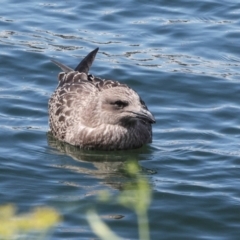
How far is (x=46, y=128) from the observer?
30.3ft

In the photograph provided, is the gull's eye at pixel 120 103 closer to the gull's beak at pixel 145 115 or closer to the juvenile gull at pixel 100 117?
the juvenile gull at pixel 100 117

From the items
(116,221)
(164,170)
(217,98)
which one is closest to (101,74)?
(217,98)

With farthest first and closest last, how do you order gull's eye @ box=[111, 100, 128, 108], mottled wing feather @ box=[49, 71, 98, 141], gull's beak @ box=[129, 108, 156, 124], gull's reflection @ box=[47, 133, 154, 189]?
mottled wing feather @ box=[49, 71, 98, 141] → gull's eye @ box=[111, 100, 128, 108] → gull's beak @ box=[129, 108, 156, 124] → gull's reflection @ box=[47, 133, 154, 189]

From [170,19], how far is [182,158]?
5.01m

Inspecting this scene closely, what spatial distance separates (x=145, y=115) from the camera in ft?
26.4

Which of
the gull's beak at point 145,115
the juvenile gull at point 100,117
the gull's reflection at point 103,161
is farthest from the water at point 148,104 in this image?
the gull's beak at point 145,115

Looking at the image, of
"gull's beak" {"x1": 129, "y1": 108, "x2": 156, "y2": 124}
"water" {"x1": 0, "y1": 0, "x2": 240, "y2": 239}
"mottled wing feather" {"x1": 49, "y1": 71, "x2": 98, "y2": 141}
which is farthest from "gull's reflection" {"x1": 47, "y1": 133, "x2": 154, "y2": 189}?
"gull's beak" {"x1": 129, "y1": 108, "x2": 156, "y2": 124}

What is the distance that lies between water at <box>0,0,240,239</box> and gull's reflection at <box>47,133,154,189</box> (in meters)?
0.01

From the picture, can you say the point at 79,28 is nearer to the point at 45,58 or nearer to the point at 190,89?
the point at 45,58

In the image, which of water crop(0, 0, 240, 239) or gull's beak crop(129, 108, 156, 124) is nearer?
water crop(0, 0, 240, 239)

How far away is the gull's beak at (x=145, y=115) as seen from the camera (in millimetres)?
7914

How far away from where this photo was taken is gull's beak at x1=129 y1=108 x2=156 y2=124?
7.91 metres

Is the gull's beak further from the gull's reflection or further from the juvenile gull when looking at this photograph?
the gull's reflection

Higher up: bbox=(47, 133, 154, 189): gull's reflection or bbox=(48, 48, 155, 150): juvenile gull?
bbox=(48, 48, 155, 150): juvenile gull
